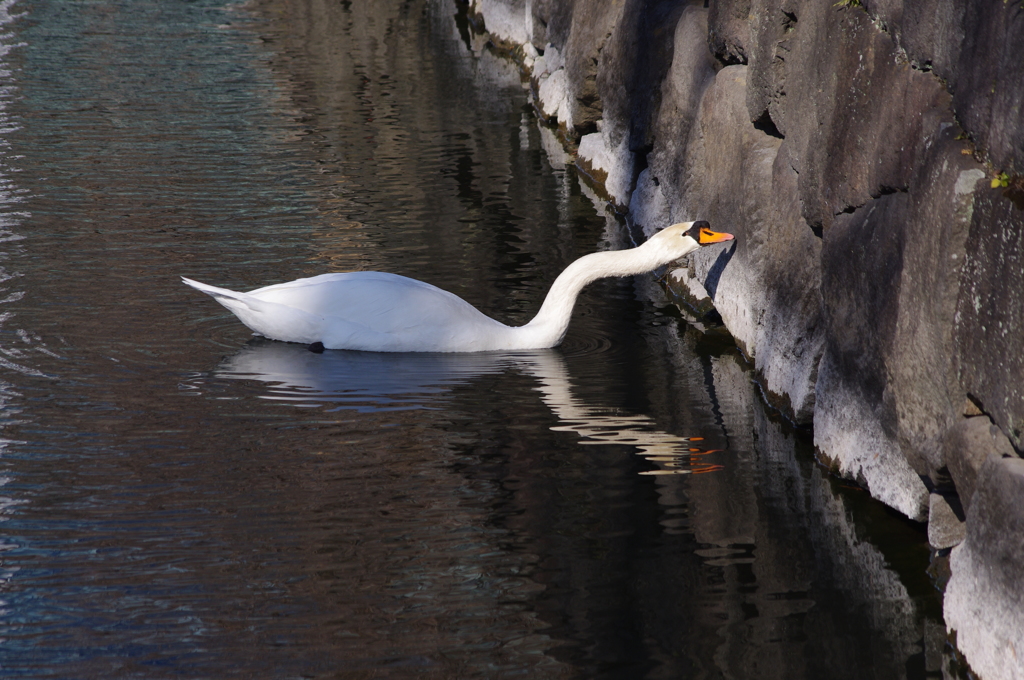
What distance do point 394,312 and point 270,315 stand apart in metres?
0.73

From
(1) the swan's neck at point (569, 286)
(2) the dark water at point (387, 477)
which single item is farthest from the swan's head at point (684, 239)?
(2) the dark water at point (387, 477)

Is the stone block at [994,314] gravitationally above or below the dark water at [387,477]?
above

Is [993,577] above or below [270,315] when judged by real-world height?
below

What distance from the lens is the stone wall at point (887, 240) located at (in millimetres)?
3838

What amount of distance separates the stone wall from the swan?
2.66 ft

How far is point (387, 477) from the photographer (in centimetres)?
536

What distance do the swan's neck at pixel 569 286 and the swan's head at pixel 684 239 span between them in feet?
0.40

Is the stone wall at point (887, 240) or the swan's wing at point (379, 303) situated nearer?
the stone wall at point (887, 240)

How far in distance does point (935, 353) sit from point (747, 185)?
3153mm

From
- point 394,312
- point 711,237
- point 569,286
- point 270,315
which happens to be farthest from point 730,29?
point 270,315

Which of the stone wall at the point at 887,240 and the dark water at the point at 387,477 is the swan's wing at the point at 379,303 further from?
the stone wall at the point at 887,240

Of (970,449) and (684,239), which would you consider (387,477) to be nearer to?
(970,449)

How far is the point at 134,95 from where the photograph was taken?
14.4m

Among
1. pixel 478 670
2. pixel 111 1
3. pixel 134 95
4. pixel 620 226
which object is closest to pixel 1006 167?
pixel 478 670
